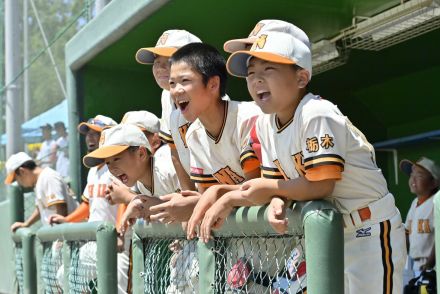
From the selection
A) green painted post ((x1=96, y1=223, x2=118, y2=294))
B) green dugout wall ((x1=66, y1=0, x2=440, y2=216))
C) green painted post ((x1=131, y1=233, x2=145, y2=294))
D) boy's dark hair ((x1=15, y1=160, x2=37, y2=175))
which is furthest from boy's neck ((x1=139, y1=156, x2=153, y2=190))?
boy's dark hair ((x1=15, y1=160, x2=37, y2=175))

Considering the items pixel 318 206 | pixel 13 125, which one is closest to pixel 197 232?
pixel 318 206

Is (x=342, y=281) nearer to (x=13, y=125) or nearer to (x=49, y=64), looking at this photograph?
(x=49, y=64)

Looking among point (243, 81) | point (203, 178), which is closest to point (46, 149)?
point (243, 81)

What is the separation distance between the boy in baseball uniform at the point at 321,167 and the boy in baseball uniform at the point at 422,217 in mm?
4376

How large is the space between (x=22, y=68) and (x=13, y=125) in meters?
0.72

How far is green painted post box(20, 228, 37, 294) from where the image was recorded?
240 inches

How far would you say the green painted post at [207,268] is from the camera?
10.5ft

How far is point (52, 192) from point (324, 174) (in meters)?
4.77

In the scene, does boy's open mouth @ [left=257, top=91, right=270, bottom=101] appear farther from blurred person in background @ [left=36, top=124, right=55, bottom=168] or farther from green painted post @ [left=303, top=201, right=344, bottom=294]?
blurred person in background @ [left=36, top=124, right=55, bottom=168]

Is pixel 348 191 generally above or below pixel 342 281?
above

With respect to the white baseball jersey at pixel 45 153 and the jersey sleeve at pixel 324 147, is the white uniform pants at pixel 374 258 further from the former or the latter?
the white baseball jersey at pixel 45 153

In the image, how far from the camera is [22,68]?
416 inches

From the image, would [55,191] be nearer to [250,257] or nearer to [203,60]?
[203,60]

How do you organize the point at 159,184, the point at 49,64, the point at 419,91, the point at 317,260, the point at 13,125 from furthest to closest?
the point at 13,125 → the point at 49,64 → the point at 419,91 → the point at 159,184 → the point at 317,260
